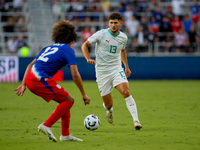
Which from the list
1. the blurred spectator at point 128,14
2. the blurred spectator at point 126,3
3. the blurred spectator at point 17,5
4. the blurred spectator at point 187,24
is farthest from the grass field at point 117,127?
the blurred spectator at point 17,5

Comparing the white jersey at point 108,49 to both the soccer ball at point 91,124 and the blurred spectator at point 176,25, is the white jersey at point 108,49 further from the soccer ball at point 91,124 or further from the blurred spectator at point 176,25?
the blurred spectator at point 176,25

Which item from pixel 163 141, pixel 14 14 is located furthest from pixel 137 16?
pixel 163 141

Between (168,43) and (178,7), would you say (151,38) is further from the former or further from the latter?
(178,7)

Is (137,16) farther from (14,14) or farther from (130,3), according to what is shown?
(14,14)

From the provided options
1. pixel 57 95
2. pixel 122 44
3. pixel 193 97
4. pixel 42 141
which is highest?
pixel 122 44

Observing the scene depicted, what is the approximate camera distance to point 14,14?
23.6m

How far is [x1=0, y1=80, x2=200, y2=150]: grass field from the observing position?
556 cm

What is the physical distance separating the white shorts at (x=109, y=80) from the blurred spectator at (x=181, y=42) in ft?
48.5

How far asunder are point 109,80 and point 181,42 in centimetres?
1508

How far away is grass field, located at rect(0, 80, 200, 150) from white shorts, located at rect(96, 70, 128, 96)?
847 mm

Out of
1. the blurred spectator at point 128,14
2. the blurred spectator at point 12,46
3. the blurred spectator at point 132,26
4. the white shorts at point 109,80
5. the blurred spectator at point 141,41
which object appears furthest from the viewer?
the blurred spectator at point 128,14

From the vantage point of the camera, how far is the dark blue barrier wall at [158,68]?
20703 mm

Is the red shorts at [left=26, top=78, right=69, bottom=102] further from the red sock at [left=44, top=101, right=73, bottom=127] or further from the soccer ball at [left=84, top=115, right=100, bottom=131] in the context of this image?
the soccer ball at [left=84, top=115, right=100, bottom=131]

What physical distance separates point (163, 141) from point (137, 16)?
60.8 feet
